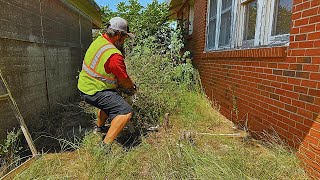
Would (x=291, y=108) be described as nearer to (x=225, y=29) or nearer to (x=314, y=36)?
(x=314, y=36)

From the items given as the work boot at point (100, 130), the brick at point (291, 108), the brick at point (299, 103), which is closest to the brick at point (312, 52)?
the brick at point (299, 103)

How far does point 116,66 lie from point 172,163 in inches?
55.6

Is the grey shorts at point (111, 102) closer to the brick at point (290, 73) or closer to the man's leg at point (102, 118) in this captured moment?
the man's leg at point (102, 118)

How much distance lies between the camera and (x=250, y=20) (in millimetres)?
4344

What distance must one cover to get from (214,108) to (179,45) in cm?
323

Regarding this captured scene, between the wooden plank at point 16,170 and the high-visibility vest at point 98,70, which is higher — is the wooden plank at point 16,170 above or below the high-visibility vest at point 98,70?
below

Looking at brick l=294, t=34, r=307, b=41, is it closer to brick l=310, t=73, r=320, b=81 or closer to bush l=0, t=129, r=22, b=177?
brick l=310, t=73, r=320, b=81

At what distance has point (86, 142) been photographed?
3.53 metres

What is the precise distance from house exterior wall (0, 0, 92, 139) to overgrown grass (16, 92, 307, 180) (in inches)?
35.9

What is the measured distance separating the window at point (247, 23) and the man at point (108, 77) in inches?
78.9

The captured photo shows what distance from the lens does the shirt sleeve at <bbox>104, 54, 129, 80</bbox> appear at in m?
3.31

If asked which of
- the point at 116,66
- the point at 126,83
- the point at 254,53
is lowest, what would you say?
the point at 126,83

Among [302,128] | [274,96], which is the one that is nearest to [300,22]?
[274,96]

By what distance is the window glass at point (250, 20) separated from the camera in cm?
416
